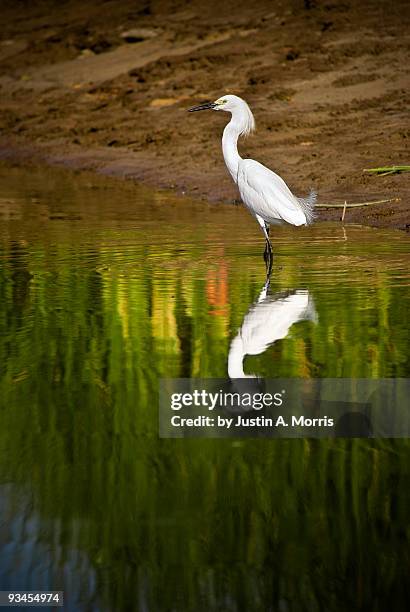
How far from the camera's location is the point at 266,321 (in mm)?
7211

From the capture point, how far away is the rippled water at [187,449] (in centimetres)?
372

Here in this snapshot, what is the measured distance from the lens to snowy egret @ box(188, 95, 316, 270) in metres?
9.76

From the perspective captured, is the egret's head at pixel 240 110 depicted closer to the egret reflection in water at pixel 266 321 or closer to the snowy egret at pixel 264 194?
the snowy egret at pixel 264 194

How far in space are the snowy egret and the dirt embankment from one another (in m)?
1.76

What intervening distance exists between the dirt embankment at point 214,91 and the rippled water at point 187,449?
373cm

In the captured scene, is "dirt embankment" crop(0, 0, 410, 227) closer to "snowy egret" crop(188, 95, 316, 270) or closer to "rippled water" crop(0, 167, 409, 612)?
"snowy egret" crop(188, 95, 316, 270)

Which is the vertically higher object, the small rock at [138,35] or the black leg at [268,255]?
the small rock at [138,35]

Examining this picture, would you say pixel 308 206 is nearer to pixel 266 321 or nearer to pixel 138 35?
pixel 266 321

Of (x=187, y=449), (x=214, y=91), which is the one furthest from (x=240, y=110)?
(x=214, y=91)

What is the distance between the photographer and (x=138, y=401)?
5.47 m

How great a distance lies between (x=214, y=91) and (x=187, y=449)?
15834 millimetres

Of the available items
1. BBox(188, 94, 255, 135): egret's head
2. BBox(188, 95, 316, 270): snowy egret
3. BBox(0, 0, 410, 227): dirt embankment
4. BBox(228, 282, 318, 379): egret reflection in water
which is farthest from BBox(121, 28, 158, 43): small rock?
BBox(228, 282, 318, 379): egret reflection in water

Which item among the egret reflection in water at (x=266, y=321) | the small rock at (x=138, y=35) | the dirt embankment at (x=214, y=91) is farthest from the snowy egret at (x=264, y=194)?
the small rock at (x=138, y=35)

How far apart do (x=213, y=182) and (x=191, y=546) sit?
1142 cm
